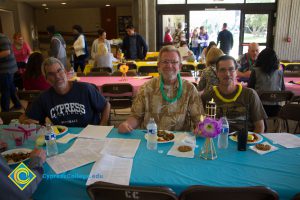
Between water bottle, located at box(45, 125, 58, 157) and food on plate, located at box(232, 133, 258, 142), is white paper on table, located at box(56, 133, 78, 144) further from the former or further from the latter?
food on plate, located at box(232, 133, 258, 142)

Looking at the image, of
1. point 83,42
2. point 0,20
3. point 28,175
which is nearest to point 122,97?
point 28,175

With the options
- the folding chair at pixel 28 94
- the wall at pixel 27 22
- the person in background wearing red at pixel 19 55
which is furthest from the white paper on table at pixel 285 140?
the wall at pixel 27 22

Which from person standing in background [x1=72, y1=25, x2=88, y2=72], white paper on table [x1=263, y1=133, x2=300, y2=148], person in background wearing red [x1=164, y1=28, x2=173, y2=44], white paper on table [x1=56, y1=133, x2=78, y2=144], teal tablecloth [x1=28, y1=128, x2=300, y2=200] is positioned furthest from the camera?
person in background wearing red [x1=164, y1=28, x2=173, y2=44]

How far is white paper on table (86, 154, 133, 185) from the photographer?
1.58 metres

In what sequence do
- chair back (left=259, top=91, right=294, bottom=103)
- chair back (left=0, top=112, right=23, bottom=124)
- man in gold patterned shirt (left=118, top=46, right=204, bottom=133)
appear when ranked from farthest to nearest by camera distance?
chair back (left=259, top=91, right=294, bottom=103), chair back (left=0, top=112, right=23, bottom=124), man in gold patterned shirt (left=118, top=46, right=204, bottom=133)

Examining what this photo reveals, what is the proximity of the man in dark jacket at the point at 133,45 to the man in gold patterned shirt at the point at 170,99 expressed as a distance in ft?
17.0

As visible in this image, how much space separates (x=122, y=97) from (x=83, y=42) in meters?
4.45

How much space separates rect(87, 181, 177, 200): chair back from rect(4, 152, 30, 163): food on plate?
715mm

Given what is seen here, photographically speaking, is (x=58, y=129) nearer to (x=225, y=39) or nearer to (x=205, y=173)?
(x=205, y=173)

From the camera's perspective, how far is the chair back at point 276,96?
3.59m

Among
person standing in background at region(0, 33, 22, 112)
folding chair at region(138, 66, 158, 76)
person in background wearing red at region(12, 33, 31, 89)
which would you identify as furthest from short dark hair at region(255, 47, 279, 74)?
person in background wearing red at region(12, 33, 31, 89)

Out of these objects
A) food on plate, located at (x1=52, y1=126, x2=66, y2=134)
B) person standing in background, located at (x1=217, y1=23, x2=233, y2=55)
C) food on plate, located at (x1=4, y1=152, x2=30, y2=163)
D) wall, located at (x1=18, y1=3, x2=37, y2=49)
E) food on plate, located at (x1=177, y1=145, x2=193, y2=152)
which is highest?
wall, located at (x1=18, y1=3, x2=37, y2=49)

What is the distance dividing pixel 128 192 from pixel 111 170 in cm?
37

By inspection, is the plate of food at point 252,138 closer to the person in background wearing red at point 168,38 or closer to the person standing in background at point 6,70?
the person standing in background at point 6,70
